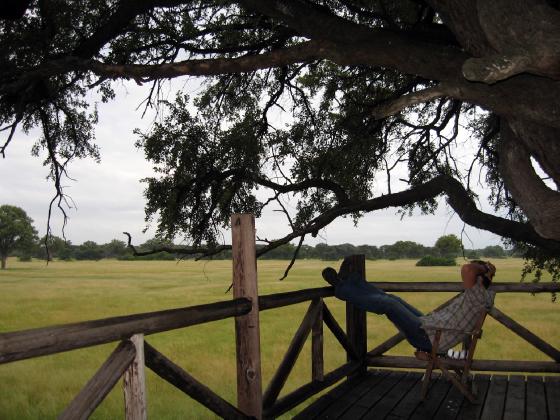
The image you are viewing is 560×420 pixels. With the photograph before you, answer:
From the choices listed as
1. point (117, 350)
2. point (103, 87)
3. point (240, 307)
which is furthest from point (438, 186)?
point (103, 87)

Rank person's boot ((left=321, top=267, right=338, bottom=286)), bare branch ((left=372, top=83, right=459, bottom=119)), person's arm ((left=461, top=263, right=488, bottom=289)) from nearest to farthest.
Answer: bare branch ((left=372, top=83, right=459, bottom=119)), person's arm ((left=461, top=263, right=488, bottom=289)), person's boot ((left=321, top=267, right=338, bottom=286))

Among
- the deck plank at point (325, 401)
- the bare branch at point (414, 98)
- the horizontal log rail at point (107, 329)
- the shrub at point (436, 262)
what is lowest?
the shrub at point (436, 262)

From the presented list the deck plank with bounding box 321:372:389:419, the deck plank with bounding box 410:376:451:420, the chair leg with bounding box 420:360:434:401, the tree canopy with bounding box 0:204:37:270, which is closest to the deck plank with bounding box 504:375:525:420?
the deck plank with bounding box 410:376:451:420

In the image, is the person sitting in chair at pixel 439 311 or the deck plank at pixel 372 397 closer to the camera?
the deck plank at pixel 372 397

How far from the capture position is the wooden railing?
199cm

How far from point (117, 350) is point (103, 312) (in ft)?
114

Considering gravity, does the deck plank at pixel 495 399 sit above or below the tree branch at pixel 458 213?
below

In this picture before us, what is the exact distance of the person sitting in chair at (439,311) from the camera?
419 centimetres

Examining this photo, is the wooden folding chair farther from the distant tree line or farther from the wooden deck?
the distant tree line

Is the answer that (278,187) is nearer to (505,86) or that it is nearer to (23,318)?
(505,86)

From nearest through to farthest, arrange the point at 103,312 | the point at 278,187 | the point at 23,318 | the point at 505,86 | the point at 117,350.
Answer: the point at 117,350, the point at 505,86, the point at 278,187, the point at 23,318, the point at 103,312

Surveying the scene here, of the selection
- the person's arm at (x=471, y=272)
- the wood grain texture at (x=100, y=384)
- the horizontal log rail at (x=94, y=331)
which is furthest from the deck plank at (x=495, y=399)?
the wood grain texture at (x=100, y=384)

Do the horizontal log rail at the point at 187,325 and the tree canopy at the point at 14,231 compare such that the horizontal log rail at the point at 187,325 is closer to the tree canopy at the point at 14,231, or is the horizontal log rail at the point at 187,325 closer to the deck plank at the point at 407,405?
the deck plank at the point at 407,405

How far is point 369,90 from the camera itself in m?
7.58
